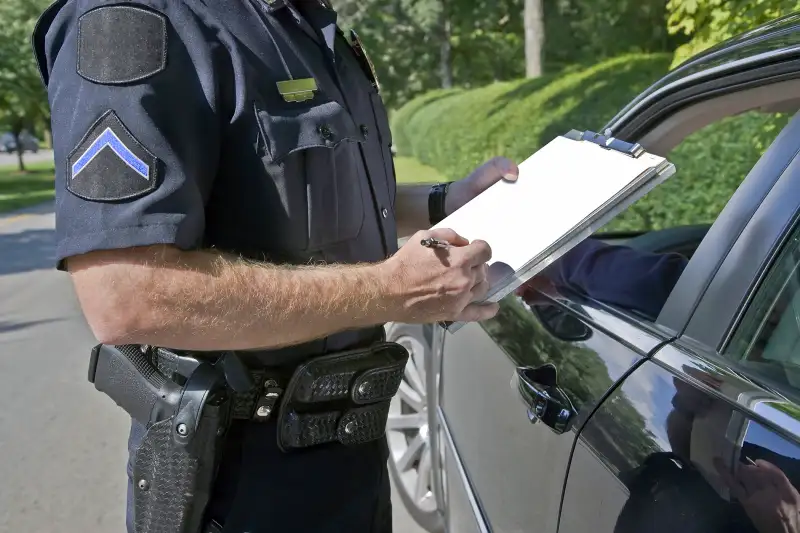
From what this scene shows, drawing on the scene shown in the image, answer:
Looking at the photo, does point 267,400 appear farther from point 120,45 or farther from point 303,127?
point 120,45

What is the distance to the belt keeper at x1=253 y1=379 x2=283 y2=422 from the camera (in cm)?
142

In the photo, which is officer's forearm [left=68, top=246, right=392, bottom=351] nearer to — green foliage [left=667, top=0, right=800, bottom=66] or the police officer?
the police officer

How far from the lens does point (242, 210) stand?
1.31 metres

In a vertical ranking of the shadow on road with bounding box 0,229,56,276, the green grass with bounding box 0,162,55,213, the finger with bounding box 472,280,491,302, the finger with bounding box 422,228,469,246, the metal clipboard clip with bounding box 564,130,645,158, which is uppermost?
the metal clipboard clip with bounding box 564,130,645,158

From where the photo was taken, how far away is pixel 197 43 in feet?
3.99

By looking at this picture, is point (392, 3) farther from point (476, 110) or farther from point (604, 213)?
point (604, 213)

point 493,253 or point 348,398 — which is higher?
point 493,253

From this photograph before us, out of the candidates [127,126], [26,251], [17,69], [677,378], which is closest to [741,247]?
[677,378]

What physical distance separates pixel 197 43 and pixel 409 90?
3556cm

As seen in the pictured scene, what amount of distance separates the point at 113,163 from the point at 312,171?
34cm

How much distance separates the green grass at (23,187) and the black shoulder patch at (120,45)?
17.1 meters

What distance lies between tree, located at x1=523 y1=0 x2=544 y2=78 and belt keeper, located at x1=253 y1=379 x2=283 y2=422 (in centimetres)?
1269

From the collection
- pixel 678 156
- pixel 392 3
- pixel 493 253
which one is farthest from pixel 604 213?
pixel 392 3

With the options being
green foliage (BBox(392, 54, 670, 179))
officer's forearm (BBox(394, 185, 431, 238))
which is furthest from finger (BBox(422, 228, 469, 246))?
green foliage (BBox(392, 54, 670, 179))
